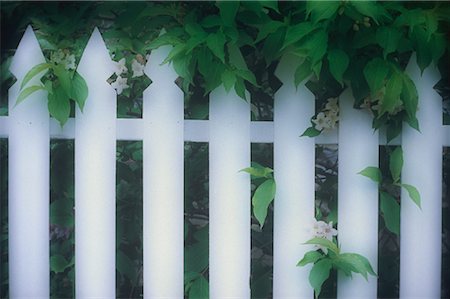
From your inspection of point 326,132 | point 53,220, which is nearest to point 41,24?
point 53,220

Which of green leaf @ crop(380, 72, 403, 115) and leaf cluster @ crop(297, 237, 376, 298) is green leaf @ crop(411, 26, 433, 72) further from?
leaf cluster @ crop(297, 237, 376, 298)

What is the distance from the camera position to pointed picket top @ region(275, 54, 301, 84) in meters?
1.88

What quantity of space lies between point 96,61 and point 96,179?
33cm

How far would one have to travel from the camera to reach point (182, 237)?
191 cm

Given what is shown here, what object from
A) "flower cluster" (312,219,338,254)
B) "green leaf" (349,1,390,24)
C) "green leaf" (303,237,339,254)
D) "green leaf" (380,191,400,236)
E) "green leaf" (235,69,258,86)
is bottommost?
"green leaf" (303,237,339,254)

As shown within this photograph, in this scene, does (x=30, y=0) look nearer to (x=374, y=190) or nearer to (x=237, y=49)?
(x=237, y=49)

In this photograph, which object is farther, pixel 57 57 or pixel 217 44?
pixel 57 57

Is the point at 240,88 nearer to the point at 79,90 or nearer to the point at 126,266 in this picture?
the point at 79,90

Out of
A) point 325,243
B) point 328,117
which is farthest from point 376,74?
point 325,243

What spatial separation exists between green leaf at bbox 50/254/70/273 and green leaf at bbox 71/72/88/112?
1.43 feet

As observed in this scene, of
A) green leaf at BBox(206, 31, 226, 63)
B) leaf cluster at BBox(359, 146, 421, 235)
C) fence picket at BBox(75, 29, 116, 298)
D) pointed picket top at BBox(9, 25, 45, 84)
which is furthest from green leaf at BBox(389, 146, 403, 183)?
pointed picket top at BBox(9, 25, 45, 84)

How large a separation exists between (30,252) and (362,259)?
94 cm

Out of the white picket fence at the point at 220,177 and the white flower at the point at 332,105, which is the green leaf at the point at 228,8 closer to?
the white picket fence at the point at 220,177

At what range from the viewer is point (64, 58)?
1935mm
